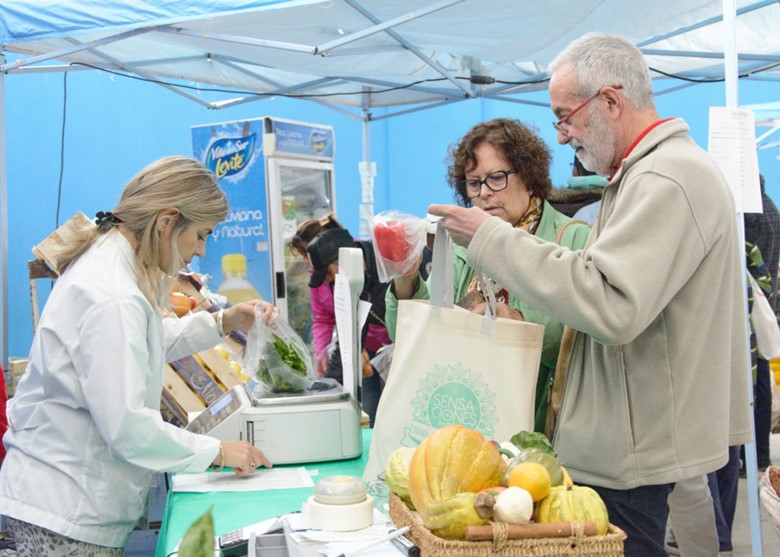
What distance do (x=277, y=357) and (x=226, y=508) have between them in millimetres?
586

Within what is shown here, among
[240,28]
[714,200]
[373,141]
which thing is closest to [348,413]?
[714,200]

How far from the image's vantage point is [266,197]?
577 centimetres

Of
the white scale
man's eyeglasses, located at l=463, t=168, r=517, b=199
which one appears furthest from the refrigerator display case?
man's eyeglasses, located at l=463, t=168, r=517, b=199

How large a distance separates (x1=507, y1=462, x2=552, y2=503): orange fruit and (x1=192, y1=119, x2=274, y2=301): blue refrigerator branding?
4.77 metres

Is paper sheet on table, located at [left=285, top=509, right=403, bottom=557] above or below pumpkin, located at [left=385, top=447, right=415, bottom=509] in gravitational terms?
below

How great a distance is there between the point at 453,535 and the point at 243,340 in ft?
7.26

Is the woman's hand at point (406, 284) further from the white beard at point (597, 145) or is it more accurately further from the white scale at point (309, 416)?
the white beard at point (597, 145)

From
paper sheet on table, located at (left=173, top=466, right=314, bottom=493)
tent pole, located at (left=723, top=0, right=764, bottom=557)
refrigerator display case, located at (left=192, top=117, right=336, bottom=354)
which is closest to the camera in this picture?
paper sheet on table, located at (left=173, top=466, right=314, bottom=493)

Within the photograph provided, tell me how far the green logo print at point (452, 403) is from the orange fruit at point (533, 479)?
0.49 meters

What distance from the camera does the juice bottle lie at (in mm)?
5828

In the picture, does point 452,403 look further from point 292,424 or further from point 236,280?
point 236,280

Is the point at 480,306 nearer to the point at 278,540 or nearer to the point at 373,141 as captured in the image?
the point at 278,540

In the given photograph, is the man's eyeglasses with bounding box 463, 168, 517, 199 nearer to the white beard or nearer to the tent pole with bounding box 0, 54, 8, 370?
the white beard

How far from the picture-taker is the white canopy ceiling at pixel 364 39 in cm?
392
